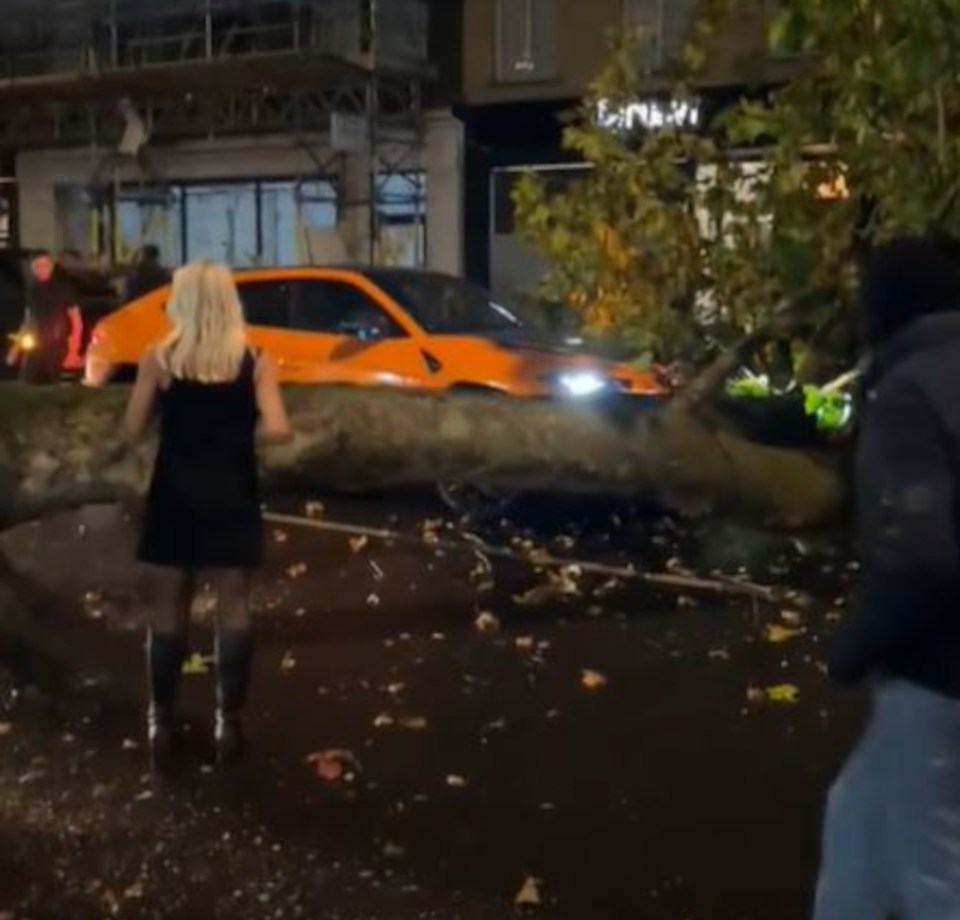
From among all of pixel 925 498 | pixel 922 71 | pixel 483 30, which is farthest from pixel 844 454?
pixel 483 30

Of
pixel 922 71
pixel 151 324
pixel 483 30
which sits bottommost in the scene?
pixel 151 324

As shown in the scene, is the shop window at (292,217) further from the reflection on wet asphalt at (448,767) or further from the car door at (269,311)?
the reflection on wet asphalt at (448,767)

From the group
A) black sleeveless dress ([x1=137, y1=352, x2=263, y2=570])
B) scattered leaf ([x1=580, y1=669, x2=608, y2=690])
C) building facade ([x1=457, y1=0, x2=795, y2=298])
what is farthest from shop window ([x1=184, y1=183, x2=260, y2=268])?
black sleeveless dress ([x1=137, y1=352, x2=263, y2=570])

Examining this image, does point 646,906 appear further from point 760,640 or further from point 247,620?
point 760,640

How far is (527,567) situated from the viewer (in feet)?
34.1

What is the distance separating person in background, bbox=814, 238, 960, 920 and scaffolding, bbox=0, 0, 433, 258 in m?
22.5

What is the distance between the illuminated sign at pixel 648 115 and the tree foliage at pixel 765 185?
0.04 m

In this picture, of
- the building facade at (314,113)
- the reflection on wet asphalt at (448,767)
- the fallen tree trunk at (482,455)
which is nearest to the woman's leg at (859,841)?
the reflection on wet asphalt at (448,767)

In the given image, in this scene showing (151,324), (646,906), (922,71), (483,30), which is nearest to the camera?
(646,906)

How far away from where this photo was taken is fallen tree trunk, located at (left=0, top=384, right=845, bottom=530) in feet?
20.7

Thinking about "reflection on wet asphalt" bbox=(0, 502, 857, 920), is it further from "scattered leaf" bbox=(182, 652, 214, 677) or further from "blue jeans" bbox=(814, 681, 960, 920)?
"blue jeans" bbox=(814, 681, 960, 920)

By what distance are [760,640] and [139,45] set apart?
22.8 meters

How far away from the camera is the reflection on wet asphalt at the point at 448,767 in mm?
5242

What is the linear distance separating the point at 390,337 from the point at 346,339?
0.38 m
